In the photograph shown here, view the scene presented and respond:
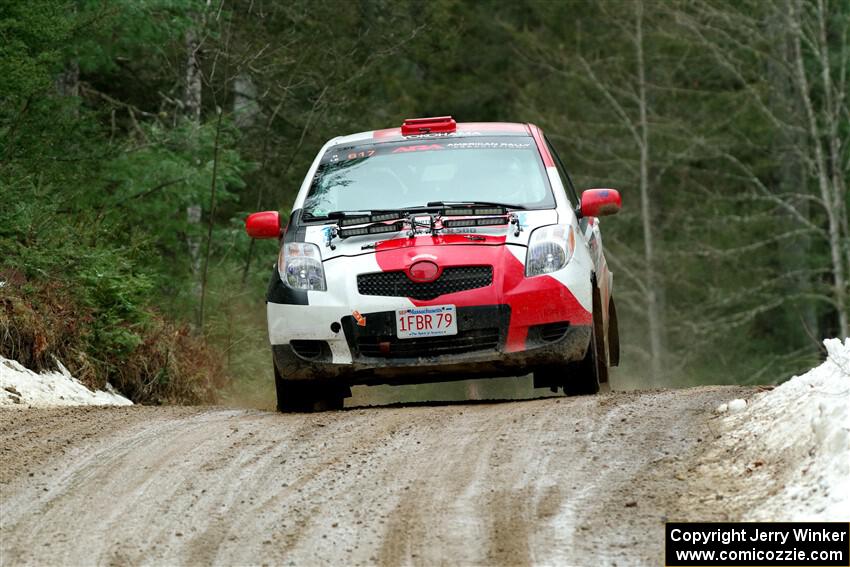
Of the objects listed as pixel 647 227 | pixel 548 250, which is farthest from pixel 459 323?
pixel 647 227

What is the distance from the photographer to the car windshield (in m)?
9.79

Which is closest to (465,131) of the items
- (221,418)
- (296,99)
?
(221,418)

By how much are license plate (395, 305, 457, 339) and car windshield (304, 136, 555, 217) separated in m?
1.11

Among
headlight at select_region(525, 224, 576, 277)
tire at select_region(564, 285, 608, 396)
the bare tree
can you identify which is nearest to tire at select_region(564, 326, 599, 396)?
tire at select_region(564, 285, 608, 396)

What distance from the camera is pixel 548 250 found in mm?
9000

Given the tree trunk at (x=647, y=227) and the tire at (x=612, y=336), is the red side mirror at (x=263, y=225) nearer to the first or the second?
the tire at (x=612, y=336)

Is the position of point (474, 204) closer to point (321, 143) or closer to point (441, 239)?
point (441, 239)

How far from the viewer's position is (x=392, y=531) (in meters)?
5.83

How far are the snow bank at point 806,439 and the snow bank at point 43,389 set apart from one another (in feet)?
18.2

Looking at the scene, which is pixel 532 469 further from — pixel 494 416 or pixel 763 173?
pixel 763 173

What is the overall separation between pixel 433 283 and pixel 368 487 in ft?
8.28

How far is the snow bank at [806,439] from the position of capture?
5695 mm

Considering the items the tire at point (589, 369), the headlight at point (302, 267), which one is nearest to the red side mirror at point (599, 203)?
the tire at point (589, 369)

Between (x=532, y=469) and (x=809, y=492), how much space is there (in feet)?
4.58
